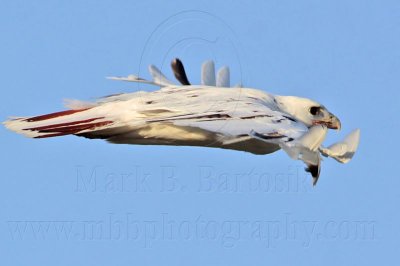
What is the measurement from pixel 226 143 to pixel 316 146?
1.18m

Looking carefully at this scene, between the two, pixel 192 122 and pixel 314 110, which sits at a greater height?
pixel 314 110

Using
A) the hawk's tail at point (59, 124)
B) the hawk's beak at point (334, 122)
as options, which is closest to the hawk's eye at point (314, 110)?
the hawk's beak at point (334, 122)

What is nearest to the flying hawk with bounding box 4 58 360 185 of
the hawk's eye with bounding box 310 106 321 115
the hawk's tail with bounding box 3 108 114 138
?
the hawk's tail with bounding box 3 108 114 138

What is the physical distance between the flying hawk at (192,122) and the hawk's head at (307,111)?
0.96 ft

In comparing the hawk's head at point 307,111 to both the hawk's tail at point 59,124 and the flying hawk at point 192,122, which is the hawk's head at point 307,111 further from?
the hawk's tail at point 59,124

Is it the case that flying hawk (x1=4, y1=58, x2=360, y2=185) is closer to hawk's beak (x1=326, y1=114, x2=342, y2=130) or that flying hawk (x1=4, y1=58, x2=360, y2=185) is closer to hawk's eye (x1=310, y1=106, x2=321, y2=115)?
hawk's eye (x1=310, y1=106, x2=321, y2=115)

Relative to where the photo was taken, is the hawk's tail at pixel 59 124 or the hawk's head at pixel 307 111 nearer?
the hawk's tail at pixel 59 124

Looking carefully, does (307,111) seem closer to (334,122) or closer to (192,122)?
(334,122)

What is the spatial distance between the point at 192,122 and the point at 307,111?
2051mm

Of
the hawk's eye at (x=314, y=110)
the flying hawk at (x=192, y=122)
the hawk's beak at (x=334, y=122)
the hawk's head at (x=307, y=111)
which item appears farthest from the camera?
the hawk's beak at (x=334, y=122)

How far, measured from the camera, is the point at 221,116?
14297 millimetres

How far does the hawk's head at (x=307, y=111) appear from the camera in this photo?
15.6m

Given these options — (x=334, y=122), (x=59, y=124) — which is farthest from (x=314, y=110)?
(x=59, y=124)

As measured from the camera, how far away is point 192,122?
14242 mm
